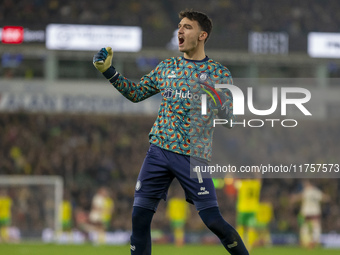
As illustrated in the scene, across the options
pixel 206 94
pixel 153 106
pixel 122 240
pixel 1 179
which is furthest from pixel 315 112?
pixel 206 94

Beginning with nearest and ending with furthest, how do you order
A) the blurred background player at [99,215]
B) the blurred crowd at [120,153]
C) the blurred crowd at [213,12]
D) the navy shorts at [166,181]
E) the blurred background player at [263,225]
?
the navy shorts at [166,181]
the blurred background player at [263,225]
the blurred background player at [99,215]
the blurred crowd at [120,153]
the blurred crowd at [213,12]

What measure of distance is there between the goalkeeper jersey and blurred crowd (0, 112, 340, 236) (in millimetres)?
12993

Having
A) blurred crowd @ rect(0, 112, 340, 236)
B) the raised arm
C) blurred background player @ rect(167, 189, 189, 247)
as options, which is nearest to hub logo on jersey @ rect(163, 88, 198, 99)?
the raised arm

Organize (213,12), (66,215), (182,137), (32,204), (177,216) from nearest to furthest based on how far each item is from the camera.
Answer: (182,137) < (32,204) < (177,216) < (66,215) < (213,12)

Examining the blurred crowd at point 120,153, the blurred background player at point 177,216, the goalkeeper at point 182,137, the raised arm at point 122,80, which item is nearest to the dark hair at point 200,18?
the goalkeeper at point 182,137

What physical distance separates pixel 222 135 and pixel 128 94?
16.1 metres

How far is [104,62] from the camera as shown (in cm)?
527

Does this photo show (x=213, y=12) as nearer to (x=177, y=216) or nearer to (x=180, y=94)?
(x=177, y=216)

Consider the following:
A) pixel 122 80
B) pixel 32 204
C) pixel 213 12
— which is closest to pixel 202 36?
pixel 122 80

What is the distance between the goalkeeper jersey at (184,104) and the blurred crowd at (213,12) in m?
16.2

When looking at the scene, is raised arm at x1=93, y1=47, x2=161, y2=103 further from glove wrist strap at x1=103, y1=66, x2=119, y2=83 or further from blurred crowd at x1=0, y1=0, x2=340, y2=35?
blurred crowd at x1=0, y1=0, x2=340, y2=35

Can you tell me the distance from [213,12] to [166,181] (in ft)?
65.0

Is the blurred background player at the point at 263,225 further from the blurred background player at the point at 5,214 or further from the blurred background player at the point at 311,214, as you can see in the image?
the blurred background player at the point at 5,214

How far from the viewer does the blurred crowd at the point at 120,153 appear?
20.0 metres
